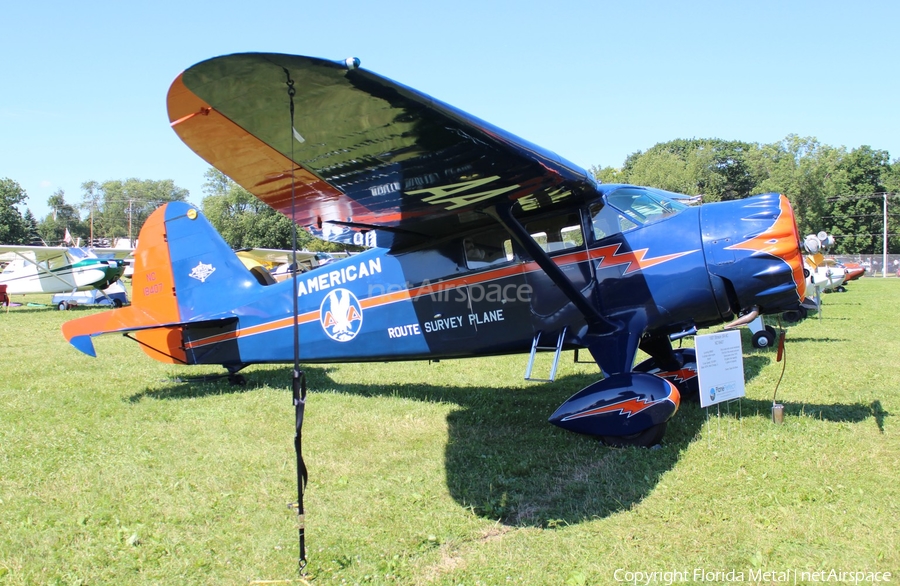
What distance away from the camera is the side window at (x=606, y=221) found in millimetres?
5809

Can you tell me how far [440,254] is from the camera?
651cm

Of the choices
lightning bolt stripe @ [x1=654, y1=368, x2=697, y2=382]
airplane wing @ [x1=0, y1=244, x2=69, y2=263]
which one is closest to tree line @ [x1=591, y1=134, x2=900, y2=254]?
airplane wing @ [x1=0, y1=244, x2=69, y2=263]

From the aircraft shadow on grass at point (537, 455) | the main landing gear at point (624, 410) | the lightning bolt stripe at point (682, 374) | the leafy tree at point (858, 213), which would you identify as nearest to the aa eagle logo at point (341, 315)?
the aircraft shadow on grass at point (537, 455)

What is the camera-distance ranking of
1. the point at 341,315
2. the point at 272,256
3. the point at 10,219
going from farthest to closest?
1. the point at 10,219
2. the point at 272,256
3. the point at 341,315

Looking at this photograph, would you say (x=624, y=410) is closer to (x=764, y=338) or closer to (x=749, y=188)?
(x=764, y=338)

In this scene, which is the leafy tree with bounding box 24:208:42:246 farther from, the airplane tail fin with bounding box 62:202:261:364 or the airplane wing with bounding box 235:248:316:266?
the airplane tail fin with bounding box 62:202:261:364

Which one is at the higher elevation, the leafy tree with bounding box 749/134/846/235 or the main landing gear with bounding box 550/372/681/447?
the leafy tree with bounding box 749/134/846/235

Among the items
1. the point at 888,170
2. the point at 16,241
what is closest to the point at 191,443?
the point at 888,170

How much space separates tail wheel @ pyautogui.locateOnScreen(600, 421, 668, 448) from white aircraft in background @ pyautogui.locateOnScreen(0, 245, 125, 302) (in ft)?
80.2

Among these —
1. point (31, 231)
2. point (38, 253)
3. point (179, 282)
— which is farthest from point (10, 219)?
point (179, 282)

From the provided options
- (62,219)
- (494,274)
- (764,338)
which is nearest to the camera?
(494,274)

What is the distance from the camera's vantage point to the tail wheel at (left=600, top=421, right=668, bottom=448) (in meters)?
5.21

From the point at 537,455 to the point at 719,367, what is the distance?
1900mm

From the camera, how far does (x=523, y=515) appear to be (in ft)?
13.3
